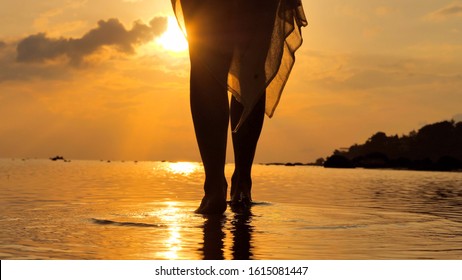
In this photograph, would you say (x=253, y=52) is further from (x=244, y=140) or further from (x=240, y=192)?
(x=240, y=192)

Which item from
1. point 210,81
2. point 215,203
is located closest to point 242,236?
point 215,203

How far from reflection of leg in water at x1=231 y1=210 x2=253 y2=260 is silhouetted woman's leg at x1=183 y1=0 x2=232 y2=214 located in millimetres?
308

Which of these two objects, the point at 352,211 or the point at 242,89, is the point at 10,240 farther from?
the point at 352,211

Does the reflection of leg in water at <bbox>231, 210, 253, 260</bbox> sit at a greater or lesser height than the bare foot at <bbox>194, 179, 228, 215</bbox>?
lesser

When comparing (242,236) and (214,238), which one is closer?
(214,238)

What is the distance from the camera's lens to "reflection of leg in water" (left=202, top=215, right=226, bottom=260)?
3872mm

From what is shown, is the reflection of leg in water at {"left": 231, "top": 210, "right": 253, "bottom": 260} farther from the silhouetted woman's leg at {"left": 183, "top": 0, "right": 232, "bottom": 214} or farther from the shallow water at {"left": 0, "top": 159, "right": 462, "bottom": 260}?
the silhouetted woman's leg at {"left": 183, "top": 0, "right": 232, "bottom": 214}

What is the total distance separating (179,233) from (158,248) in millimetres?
610

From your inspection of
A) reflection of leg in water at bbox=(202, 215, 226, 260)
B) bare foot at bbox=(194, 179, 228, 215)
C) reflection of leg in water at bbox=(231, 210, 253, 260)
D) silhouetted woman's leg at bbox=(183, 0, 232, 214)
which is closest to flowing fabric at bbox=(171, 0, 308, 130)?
silhouetted woman's leg at bbox=(183, 0, 232, 214)

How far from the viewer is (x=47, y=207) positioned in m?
6.85

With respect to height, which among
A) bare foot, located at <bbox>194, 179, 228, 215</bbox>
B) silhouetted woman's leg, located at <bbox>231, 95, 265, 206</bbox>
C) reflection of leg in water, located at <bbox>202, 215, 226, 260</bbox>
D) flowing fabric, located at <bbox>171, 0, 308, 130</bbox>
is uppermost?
flowing fabric, located at <bbox>171, 0, 308, 130</bbox>

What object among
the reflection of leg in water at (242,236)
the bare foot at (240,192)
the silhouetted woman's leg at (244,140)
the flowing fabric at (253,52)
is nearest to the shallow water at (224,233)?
the reflection of leg in water at (242,236)

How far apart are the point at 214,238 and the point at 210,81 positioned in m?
1.53

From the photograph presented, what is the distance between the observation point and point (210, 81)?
5.59 metres
